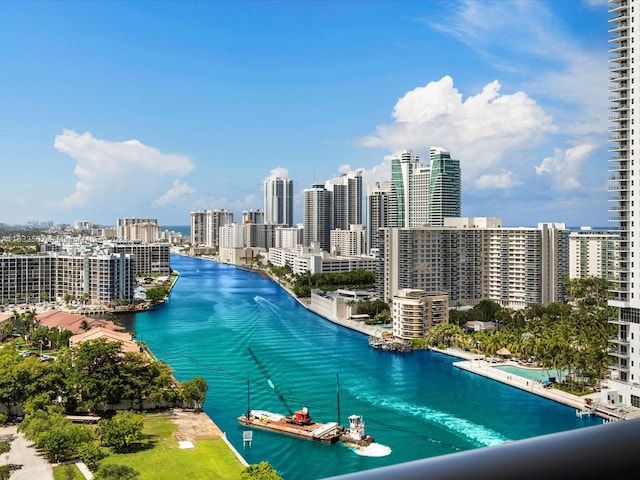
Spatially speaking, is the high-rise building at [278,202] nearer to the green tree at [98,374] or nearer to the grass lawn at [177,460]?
the green tree at [98,374]

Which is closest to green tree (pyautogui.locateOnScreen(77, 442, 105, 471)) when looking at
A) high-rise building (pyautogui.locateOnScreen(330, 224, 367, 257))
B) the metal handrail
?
the metal handrail

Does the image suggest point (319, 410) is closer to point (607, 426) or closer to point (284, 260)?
point (607, 426)

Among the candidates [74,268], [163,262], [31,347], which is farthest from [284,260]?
[31,347]

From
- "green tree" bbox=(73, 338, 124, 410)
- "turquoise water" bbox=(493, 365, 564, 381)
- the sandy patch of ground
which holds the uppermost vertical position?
"green tree" bbox=(73, 338, 124, 410)

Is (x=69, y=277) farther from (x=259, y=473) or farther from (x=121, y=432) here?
(x=259, y=473)

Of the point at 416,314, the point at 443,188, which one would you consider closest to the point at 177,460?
the point at 416,314

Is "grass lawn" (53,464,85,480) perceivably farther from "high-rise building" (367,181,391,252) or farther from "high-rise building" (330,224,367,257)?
"high-rise building" (330,224,367,257)
